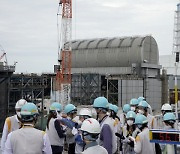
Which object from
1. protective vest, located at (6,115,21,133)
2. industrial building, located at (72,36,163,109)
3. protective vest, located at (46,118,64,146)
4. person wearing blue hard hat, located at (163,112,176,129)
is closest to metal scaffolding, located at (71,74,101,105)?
industrial building, located at (72,36,163,109)

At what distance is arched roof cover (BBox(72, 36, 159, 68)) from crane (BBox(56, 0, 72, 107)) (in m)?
2.79

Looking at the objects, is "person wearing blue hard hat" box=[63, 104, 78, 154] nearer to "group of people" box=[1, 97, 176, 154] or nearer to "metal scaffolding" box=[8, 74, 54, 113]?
"group of people" box=[1, 97, 176, 154]

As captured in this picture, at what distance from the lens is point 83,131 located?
4.16 m

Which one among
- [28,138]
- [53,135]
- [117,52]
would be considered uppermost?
[117,52]

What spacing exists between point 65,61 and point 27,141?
53158 millimetres

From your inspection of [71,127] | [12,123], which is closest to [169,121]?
[71,127]

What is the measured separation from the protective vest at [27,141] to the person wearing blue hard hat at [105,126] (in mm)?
1470

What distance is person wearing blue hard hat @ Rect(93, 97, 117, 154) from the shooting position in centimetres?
567

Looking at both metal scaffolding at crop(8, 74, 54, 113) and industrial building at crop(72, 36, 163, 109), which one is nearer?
metal scaffolding at crop(8, 74, 54, 113)

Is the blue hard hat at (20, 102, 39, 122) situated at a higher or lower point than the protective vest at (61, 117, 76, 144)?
higher

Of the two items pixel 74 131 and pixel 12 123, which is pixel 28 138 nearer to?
pixel 12 123

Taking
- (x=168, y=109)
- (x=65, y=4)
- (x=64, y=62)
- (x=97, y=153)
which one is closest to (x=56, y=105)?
(x=168, y=109)

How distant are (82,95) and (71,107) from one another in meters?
40.8

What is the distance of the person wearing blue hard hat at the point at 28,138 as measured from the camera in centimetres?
440
